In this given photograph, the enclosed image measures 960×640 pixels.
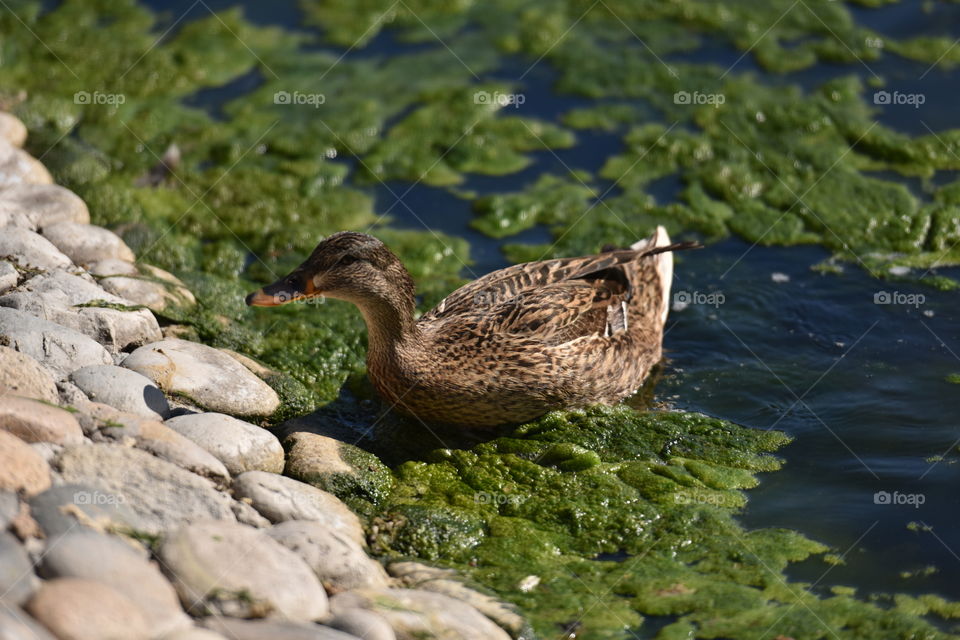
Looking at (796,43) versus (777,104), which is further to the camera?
(796,43)

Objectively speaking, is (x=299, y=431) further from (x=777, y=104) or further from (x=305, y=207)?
(x=777, y=104)

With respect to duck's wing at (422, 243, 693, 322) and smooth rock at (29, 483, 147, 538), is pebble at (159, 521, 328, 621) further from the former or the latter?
duck's wing at (422, 243, 693, 322)

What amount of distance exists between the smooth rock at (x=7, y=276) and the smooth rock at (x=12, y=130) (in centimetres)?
299

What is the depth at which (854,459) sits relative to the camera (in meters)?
7.21

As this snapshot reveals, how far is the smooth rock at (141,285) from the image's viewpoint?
7789mm

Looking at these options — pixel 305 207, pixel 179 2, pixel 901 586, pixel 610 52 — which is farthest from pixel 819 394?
pixel 179 2

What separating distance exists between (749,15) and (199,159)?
6300mm

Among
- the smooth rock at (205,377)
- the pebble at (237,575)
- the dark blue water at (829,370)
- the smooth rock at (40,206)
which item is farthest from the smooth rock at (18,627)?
the smooth rock at (40,206)

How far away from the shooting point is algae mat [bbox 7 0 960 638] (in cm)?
621

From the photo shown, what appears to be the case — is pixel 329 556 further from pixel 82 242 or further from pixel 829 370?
pixel 829 370

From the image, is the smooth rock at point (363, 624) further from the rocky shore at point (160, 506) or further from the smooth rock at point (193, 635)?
the smooth rock at point (193, 635)

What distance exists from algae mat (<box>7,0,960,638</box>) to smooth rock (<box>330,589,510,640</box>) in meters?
0.36

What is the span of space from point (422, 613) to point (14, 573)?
6.19ft

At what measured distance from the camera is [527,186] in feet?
33.6
